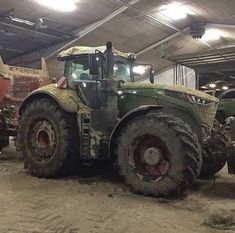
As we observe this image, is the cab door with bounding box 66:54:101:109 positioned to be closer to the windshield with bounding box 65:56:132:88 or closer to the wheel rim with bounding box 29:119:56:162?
the windshield with bounding box 65:56:132:88

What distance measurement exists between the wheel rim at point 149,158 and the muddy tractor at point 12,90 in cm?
339

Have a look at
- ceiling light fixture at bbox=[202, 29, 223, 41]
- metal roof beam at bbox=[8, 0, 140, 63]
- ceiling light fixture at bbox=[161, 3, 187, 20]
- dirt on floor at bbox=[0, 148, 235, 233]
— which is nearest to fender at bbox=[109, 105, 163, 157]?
dirt on floor at bbox=[0, 148, 235, 233]

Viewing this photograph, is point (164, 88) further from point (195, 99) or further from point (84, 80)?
point (84, 80)

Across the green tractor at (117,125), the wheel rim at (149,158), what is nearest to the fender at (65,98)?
the green tractor at (117,125)

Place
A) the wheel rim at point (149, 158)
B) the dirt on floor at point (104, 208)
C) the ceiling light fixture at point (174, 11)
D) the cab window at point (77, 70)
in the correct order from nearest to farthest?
the dirt on floor at point (104, 208), the wheel rim at point (149, 158), the cab window at point (77, 70), the ceiling light fixture at point (174, 11)

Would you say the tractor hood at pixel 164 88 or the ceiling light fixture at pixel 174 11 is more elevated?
the ceiling light fixture at pixel 174 11

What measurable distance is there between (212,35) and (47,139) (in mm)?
10407

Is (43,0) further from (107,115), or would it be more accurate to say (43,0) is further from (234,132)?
(234,132)

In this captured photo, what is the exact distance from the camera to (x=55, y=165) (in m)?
5.75

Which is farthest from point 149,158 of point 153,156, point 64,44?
point 64,44

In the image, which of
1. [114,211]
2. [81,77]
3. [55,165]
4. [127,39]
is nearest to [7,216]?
[114,211]

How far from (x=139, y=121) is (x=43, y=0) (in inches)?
212

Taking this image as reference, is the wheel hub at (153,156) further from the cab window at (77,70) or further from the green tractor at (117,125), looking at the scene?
the cab window at (77,70)

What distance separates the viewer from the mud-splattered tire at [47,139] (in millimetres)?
5711
